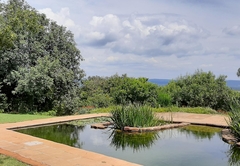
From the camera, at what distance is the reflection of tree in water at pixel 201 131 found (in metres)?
8.30

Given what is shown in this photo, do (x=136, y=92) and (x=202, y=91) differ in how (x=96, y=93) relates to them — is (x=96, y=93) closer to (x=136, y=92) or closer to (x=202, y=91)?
(x=136, y=92)

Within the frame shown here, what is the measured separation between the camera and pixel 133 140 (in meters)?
7.45

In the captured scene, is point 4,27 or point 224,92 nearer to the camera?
point 4,27

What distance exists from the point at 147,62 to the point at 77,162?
15.8 m

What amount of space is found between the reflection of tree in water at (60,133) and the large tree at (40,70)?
163 inches

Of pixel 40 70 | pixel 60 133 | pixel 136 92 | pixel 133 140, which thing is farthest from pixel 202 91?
pixel 60 133

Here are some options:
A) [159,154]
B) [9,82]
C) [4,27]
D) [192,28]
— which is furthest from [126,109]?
[192,28]

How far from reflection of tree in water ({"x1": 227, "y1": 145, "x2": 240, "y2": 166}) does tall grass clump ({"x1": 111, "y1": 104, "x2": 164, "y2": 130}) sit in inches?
110

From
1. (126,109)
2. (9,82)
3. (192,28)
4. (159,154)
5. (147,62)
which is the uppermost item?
(192,28)

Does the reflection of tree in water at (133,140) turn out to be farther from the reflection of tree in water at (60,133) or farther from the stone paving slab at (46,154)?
the stone paving slab at (46,154)

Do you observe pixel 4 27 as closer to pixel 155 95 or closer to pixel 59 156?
pixel 59 156

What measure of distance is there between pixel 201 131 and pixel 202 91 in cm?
746

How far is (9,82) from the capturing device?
13312 mm

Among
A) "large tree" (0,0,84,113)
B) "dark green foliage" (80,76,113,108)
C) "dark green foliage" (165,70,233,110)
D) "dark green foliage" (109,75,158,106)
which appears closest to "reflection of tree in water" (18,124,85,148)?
"large tree" (0,0,84,113)
